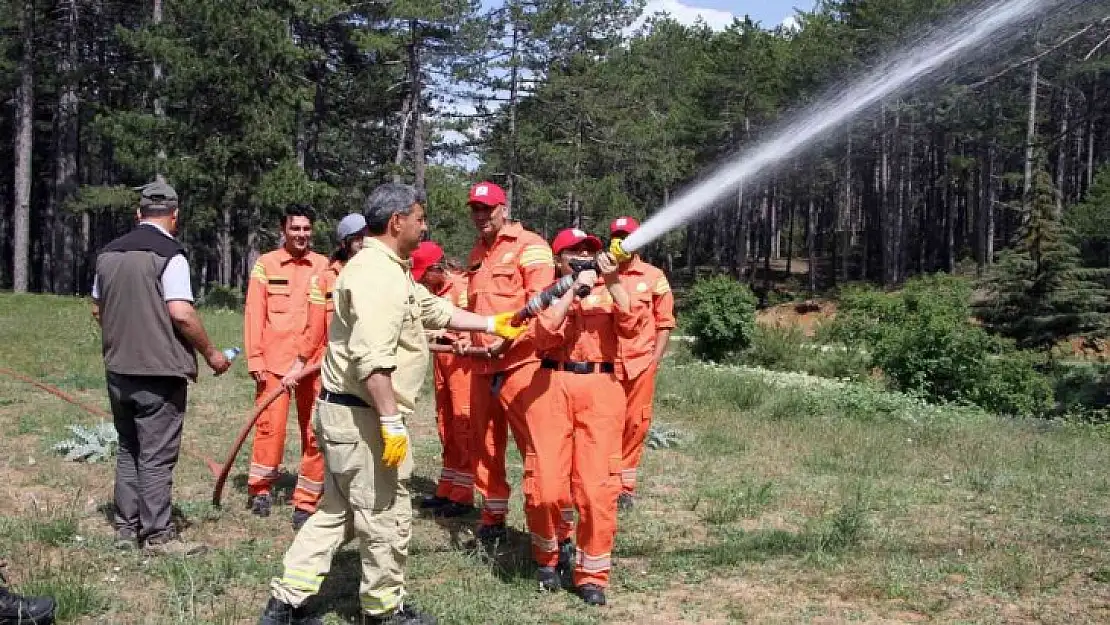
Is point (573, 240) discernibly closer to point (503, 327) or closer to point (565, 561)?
point (503, 327)

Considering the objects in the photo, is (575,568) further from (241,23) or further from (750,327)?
(241,23)

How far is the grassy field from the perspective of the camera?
15.7ft

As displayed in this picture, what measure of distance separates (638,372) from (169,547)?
11.0ft

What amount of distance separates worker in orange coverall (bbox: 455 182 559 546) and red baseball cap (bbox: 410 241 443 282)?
2.69ft

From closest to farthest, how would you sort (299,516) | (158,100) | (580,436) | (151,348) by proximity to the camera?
(580,436) → (151,348) → (299,516) → (158,100)

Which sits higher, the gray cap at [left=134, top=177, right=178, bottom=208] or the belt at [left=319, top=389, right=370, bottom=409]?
the gray cap at [left=134, top=177, right=178, bottom=208]

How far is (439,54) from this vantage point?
35.8 m

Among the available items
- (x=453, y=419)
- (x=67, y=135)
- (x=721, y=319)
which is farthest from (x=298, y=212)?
(x=67, y=135)

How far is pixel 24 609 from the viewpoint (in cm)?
409

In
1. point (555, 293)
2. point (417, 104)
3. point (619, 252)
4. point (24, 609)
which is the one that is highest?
point (417, 104)

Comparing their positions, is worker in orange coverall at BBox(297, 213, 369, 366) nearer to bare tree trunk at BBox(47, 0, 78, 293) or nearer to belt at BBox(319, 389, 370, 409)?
belt at BBox(319, 389, 370, 409)

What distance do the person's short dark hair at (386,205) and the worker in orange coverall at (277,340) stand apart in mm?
2345

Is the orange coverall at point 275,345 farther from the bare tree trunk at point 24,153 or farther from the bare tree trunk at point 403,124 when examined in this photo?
the bare tree trunk at point 24,153

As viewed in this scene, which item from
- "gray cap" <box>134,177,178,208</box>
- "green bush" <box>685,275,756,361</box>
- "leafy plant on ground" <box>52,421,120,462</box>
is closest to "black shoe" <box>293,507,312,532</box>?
"gray cap" <box>134,177,178,208</box>
